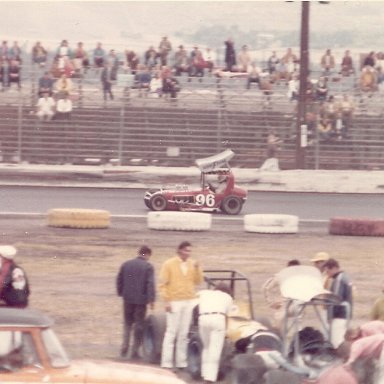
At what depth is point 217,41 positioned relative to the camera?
175 metres

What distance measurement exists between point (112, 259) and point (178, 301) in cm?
→ 763

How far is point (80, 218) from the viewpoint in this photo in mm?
24812

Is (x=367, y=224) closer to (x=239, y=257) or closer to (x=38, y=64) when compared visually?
(x=239, y=257)

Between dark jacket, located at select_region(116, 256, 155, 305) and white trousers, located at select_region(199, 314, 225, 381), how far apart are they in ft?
4.91

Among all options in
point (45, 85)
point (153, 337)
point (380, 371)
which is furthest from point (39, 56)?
point (380, 371)

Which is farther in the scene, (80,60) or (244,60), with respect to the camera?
(244,60)

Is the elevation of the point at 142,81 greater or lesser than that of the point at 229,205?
greater

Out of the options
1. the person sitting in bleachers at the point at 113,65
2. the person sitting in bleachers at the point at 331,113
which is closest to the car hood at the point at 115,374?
the person sitting in bleachers at the point at 331,113

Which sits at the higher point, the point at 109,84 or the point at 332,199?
the point at 109,84

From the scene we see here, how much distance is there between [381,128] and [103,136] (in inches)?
373

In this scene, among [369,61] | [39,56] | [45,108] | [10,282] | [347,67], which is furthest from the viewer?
[347,67]

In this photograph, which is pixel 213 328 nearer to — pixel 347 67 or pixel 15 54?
pixel 15 54

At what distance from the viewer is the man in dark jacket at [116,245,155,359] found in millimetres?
14289

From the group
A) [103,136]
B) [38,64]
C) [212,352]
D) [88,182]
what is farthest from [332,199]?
[212,352]
